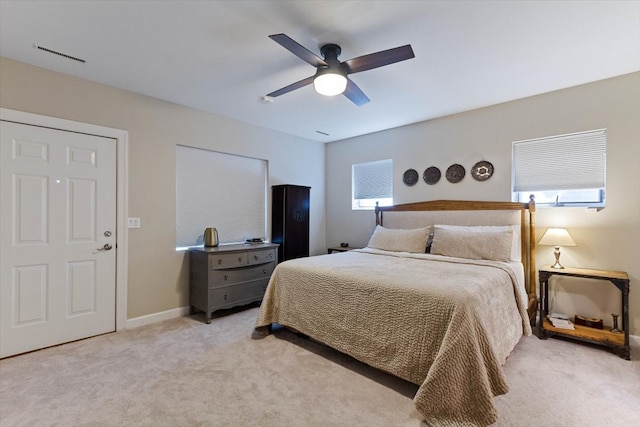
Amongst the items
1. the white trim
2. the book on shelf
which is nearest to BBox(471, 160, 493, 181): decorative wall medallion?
the book on shelf

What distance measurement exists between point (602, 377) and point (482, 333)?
1331 millimetres

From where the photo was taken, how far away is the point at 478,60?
2590 mm

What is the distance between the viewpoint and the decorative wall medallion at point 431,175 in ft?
13.6

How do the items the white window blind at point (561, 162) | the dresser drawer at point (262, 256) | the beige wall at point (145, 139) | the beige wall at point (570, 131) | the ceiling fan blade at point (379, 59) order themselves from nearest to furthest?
the ceiling fan blade at point (379, 59)
the beige wall at point (145, 139)
the beige wall at point (570, 131)
the white window blind at point (561, 162)
the dresser drawer at point (262, 256)

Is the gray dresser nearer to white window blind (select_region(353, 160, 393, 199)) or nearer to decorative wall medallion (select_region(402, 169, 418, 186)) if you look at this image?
white window blind (select_region(353, 160, 393, 199))

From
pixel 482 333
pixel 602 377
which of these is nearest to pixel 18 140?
pixel 482 333

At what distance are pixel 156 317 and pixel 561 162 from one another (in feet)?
16.0

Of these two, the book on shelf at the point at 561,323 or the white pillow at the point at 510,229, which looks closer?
the book on shelf at the point at 561,323

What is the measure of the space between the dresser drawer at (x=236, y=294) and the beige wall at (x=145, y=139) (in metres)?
0.52

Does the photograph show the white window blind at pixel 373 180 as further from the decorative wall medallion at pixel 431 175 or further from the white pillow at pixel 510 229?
the white pillow at pixel 510 229

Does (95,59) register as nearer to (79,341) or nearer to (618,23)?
(79,341)

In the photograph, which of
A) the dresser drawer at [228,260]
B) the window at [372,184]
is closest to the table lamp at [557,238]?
the window at [372,184]

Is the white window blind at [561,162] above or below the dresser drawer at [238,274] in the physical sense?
above

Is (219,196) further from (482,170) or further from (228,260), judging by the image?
(482,170)
